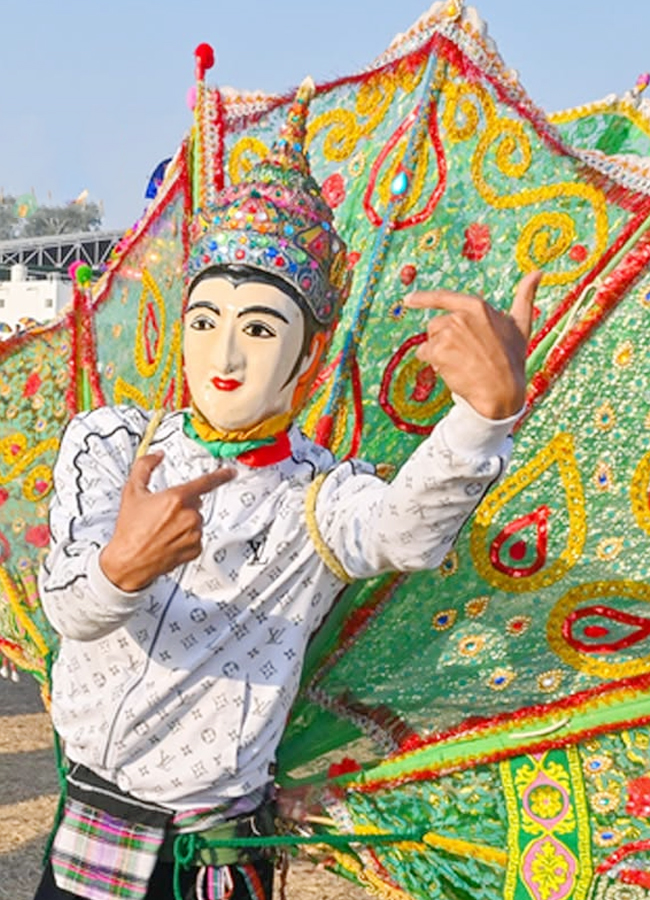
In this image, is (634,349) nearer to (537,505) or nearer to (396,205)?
(537,505)

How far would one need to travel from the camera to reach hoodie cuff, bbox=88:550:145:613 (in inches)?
64.6

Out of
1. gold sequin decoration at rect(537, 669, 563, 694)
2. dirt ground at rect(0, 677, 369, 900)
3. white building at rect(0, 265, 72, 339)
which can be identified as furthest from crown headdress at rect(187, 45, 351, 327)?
white building at rect(0, 265, 72, 339)

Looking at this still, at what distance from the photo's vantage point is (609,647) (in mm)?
2141

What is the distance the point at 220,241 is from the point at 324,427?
62 centimetres

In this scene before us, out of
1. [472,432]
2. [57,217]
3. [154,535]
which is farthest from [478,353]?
[57,217]

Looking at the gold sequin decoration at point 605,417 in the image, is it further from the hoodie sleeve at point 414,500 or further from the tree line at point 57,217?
the tree line at point 57,217

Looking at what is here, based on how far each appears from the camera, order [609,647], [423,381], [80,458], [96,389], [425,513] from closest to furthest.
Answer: [425,513]
[80,458]
[609,647]
[423,381]
[96,389]

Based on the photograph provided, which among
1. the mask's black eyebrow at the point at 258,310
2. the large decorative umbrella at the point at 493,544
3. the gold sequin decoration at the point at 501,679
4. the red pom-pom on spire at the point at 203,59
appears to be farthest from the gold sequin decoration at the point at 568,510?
the red pom-pom on spire at the point at 203,59

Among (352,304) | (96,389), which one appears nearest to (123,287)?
(96,389)

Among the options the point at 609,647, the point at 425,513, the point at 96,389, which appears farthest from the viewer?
the point at 96,389

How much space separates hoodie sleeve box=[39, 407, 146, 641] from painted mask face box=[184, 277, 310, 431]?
0.16 m

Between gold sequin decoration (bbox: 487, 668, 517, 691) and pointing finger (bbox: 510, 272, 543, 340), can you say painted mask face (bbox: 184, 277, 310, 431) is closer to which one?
pointing finger (bbox: 510, 272, 543, 340)

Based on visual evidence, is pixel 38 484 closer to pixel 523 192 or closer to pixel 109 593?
pixel 109 593

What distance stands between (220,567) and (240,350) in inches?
13.6
